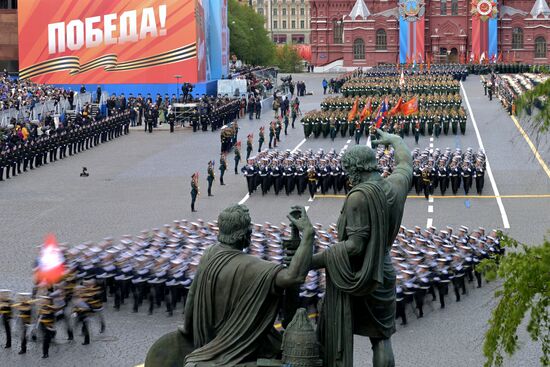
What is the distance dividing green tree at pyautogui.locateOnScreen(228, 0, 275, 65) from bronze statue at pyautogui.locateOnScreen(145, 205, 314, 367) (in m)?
87.2

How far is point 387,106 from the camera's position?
46.2m

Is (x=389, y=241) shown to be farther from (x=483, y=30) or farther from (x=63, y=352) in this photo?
(x=483, y=30)

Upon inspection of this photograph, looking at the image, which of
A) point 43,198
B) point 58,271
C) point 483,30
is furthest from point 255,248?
point 483,30

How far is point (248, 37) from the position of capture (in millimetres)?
97438

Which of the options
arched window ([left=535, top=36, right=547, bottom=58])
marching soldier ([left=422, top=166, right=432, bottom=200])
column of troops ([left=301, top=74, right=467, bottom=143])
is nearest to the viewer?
marching soldier ([left=422, top=166, right=432, bottom=200])

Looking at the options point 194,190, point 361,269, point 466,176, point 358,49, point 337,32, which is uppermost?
point 361,269

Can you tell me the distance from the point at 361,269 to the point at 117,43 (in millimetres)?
55843

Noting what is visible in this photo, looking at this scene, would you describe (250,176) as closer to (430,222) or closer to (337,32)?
(430,222)

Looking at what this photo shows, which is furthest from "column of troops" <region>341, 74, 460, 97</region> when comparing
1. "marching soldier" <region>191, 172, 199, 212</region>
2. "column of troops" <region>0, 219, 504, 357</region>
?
"column of troops" <region>0, 219, 504, 357</region>

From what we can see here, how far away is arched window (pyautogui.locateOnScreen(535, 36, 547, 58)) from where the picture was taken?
94500 mm

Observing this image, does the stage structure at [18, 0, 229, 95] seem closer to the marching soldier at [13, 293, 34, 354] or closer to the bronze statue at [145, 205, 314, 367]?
the marching soldier at [13, 293, 34, 354]

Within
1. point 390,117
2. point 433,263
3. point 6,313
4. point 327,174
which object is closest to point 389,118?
point 390,117

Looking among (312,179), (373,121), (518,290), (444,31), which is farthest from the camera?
(444,31)

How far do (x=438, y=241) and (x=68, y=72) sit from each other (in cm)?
4480
